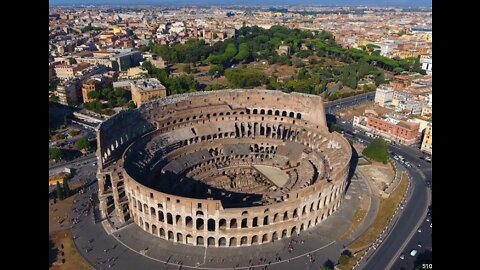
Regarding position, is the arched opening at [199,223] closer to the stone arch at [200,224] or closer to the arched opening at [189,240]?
the stone arch at [200,224]

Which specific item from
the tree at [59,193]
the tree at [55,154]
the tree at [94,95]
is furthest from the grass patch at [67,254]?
the tree at [94,95]

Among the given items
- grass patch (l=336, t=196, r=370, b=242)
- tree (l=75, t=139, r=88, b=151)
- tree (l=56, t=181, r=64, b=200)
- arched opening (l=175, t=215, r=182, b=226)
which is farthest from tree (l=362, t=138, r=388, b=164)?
tree (l=75, t=139, r=88, b=151)

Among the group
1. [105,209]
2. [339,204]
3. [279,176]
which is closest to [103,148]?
[105,209]

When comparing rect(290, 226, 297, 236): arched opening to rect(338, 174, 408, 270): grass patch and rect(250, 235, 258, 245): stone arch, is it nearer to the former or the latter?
rect(250, 235, 258, 245): stone arch

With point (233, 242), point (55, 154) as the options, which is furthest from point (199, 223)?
point (55, 154)

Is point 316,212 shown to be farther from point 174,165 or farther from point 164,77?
point 164,77
